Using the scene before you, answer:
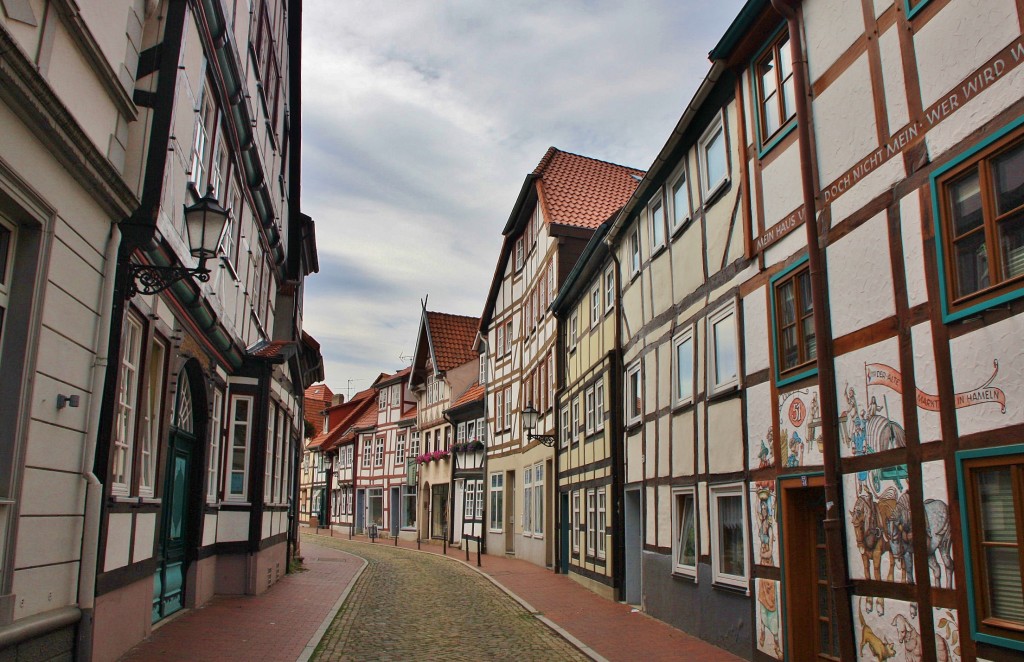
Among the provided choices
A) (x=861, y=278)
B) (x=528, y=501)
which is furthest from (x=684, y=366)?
(x=528, y=501)

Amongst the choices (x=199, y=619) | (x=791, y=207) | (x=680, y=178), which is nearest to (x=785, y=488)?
(x=791, y=207)

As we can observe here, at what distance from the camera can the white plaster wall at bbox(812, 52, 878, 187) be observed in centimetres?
744

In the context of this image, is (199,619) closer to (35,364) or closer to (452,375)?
(35,364)

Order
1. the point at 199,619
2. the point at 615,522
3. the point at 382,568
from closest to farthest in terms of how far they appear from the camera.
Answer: the point at 199,619, the point at 615,522, the point at 382,568

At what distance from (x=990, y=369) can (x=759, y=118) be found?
496 cm

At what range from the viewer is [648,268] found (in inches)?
570

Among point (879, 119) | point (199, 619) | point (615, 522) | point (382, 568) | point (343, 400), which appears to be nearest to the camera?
point (879, 119)

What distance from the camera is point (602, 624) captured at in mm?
12977

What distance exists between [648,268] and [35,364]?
33.4ft

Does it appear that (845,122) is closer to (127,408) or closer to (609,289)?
(127,408)

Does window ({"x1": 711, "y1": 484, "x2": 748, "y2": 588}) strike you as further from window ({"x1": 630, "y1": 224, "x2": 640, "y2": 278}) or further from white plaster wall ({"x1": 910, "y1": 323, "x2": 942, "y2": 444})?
window ({"x1": 630, "y1": 224, "x2": 640, "y2": 278})

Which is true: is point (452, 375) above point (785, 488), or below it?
above

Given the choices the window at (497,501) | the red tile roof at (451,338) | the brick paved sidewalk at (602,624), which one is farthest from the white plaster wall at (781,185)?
the red tile roof at (451,338)

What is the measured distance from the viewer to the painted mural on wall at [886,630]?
6508mm
